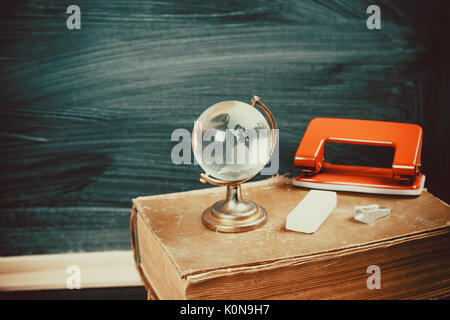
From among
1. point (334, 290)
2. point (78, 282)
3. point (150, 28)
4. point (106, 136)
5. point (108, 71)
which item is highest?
point (150, 28)

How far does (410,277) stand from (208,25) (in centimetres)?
92

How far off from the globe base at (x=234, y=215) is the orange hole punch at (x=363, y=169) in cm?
22

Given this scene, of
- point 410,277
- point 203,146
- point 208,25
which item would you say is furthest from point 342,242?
point 208,25

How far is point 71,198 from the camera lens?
1.59 metres

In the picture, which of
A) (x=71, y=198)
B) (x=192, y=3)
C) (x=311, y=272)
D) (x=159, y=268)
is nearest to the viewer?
(x=311, y=272)

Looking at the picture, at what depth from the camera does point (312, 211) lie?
1.07 m

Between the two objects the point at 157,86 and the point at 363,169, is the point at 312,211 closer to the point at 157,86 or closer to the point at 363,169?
the point at 363,169

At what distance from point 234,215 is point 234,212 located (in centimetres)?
1

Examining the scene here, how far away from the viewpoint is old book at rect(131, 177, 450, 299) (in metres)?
0.92

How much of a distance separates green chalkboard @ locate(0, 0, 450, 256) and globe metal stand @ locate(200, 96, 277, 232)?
521 mm

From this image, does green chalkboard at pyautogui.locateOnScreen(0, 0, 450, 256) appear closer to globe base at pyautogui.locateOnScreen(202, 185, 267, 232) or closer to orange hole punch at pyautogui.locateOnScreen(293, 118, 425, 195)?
orange hole punch at pyautogui.locateOnScreen(293, 118, 425, 195)

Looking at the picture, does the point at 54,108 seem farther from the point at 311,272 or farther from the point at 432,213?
the point at 432,213

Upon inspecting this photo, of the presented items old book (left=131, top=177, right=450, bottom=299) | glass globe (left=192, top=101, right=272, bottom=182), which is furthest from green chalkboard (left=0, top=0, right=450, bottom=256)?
glass globe (left=192, top=101, right=272, bottom=182)

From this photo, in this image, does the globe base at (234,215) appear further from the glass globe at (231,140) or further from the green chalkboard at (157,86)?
the green chalkboard at (157,86)
